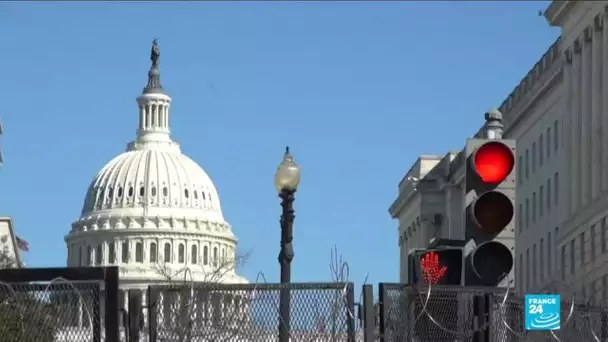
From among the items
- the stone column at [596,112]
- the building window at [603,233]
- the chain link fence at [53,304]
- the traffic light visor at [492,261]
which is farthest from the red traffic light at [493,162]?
the stone column at [596,112]

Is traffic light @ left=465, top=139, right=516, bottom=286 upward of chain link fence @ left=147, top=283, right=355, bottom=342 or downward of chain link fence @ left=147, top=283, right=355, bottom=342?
upward

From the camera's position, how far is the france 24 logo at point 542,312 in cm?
1830

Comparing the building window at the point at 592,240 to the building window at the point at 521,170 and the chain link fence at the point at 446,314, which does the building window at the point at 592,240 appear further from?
the chain link fence at the point at 446,314

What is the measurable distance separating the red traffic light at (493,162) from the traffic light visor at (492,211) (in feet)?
0.44

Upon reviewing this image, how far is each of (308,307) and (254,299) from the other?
0.49m

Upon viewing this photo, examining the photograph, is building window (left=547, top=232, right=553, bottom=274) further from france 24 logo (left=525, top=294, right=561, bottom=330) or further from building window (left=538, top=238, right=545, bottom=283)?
france 24 logo (left=525, top=294, right=561, bottom=330)

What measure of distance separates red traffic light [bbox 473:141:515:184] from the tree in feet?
13.2

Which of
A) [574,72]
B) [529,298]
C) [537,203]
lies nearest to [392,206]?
[537,203]

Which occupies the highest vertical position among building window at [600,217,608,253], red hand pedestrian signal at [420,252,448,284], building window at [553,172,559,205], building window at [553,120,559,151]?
building window at [553,120,559,151]

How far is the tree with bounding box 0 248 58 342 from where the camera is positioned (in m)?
17.6

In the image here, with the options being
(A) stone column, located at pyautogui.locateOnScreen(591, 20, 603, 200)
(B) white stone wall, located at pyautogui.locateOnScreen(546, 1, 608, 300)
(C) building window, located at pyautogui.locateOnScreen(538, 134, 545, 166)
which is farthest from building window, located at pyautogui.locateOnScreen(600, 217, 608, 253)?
(C) building window, located at pyautogui.locateOnScreen(538, 134, 545, 166)

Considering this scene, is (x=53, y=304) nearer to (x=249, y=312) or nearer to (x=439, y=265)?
(x=249, y=312)

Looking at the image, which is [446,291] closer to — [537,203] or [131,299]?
[131,299]

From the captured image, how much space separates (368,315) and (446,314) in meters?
1.09
